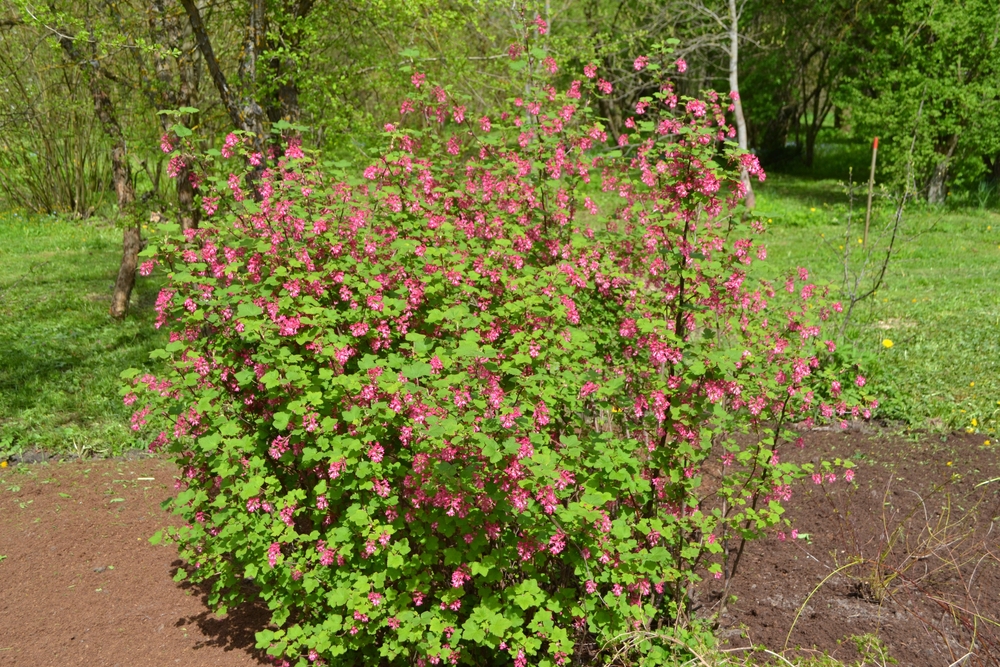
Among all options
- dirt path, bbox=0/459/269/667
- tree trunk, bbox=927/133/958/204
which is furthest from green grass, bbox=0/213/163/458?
tree trunk, bbox=927/133/958/204

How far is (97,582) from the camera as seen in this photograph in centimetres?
435

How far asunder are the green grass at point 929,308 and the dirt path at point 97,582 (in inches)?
139

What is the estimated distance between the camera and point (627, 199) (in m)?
4.01

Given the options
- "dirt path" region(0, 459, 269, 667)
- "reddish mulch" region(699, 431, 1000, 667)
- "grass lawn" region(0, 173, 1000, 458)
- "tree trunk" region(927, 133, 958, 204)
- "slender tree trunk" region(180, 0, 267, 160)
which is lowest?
"dirt path" region(0, 459, 269, 667)

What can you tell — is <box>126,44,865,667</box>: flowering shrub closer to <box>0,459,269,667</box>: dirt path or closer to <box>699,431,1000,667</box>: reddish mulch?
<box>0,459,269,667</box>: dirt path

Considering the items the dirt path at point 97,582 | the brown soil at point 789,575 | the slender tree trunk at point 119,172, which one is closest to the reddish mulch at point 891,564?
the brown soil at point 789,575

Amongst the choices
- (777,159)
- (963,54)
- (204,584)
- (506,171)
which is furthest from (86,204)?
(777,159)

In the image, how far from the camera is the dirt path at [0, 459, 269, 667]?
12.6 feet

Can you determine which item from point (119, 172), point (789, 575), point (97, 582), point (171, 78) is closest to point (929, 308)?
point (789, 575)

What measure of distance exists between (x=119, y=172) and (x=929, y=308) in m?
8.22

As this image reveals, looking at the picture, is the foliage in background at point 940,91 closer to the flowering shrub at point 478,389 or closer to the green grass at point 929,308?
the green grass at point 929,308

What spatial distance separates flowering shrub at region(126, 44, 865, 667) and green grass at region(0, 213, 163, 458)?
285 centimetres

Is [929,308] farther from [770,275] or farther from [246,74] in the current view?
[246,74]

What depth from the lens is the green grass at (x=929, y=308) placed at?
5551 mm
